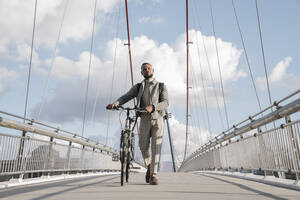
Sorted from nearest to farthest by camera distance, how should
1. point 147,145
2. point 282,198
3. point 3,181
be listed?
point 282,198 < point 3,181 < point 147,145

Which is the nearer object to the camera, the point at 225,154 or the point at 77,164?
the point at 77,164

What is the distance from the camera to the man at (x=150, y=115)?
4.12 m

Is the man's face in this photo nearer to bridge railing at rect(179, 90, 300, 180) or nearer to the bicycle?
the bicycle

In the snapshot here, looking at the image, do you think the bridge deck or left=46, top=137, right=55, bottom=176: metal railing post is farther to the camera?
left=46, top=137, right=55, bottom=176: metal railing post

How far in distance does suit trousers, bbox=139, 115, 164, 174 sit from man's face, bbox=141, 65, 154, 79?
624 millimetres

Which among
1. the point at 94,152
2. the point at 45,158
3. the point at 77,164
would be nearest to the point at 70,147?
the point at 77,164

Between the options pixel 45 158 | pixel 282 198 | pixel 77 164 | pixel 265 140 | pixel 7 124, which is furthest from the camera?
pixel 77 164

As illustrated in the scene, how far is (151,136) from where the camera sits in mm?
4254

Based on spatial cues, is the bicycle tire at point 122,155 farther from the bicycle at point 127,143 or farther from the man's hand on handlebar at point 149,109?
the man's hand on handlebar at point 149,109

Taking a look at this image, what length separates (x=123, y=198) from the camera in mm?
2582

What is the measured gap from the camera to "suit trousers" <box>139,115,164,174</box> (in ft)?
13.6

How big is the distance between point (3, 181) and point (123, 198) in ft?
7.42

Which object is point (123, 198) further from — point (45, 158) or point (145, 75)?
point (45, 158)

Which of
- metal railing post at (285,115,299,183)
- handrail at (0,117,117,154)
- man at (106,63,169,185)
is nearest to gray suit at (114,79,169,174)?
man at (106,63,169,185)
